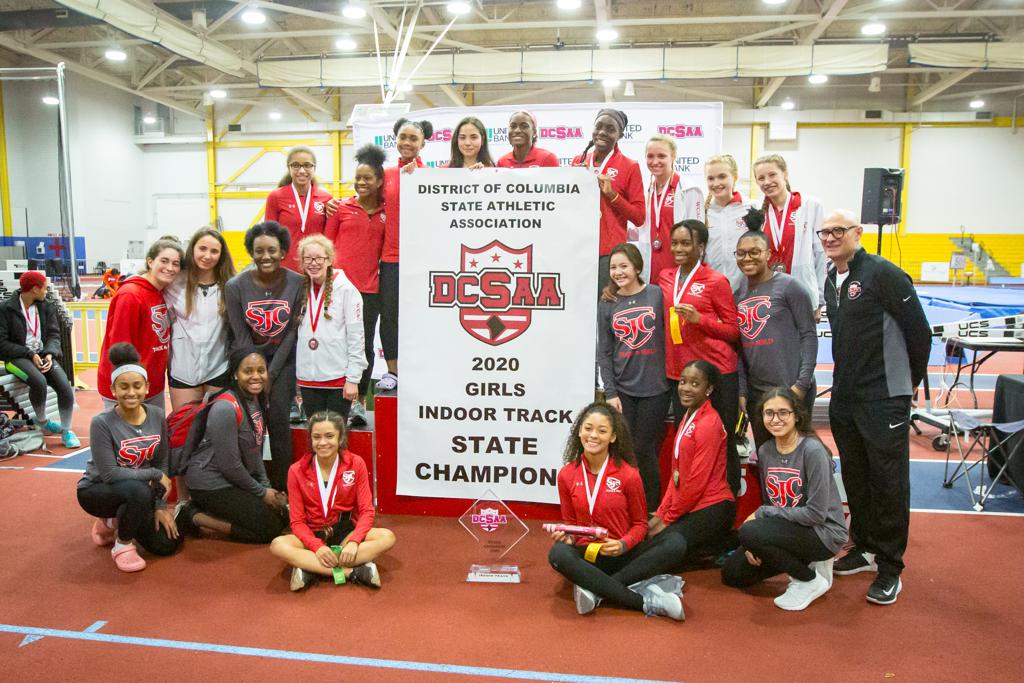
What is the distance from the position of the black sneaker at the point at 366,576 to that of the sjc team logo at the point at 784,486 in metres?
2.08

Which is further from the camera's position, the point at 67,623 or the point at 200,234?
the point at 200,234

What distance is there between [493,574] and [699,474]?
1204mm

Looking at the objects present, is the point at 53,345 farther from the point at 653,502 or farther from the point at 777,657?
the point at 777,657

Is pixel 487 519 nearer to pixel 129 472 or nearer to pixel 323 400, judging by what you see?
pixel 323 400

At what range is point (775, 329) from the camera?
3779mm

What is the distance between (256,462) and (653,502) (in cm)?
239

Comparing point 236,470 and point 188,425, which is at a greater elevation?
point 188,425

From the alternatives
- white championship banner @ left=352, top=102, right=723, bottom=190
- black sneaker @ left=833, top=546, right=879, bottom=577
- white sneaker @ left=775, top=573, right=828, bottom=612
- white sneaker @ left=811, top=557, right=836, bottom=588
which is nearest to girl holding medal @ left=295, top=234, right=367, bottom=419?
white sneaker @ left=775, top=573, right=828, bottom=612

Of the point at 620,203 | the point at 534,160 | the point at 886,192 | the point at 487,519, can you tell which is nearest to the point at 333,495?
the point at 487,519

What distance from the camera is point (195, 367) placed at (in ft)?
13.8

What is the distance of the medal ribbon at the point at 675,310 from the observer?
3861 mm

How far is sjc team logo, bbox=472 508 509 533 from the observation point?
3.88 meters

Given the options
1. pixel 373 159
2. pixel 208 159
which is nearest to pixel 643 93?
pixel 208 159

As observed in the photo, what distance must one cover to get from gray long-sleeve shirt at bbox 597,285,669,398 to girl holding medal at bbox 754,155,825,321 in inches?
41.0
